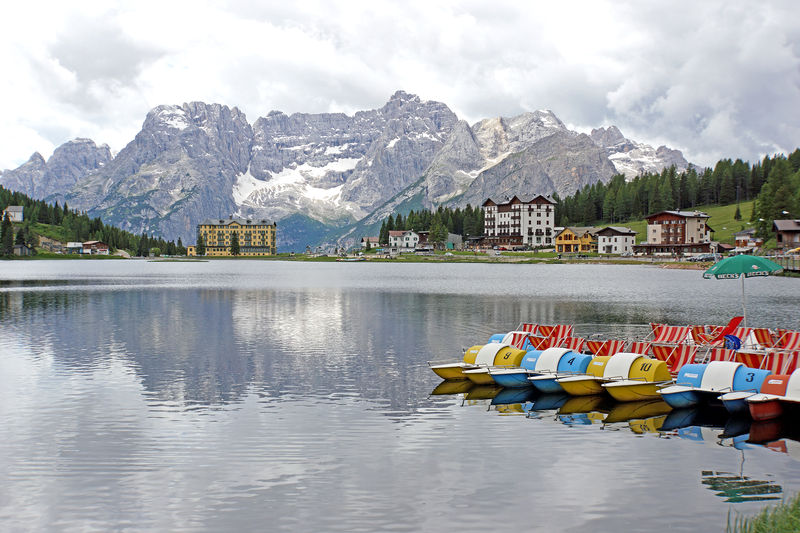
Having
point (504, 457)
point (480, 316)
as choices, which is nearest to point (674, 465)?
point (504, 457)

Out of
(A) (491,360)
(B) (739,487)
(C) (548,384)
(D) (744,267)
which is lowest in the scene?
(B) (739,487)

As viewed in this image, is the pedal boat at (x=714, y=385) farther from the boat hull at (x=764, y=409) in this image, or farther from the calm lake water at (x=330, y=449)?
the boat hull at (x=764, y=409)

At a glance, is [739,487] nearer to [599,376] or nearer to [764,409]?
[764,409]

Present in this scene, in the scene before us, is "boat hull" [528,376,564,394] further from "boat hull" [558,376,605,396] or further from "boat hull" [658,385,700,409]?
"boat hull" [658,385,700,409]

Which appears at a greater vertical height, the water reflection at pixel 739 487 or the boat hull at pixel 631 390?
the boat hull at pixel 631 390

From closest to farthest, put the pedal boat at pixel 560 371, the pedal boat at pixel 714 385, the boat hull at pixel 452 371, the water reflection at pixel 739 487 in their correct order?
the water reflection at pixel 739 487 → the pedal boat at pixel 714 385 → the pedal boat at pixel 560 371 → the boat hull at pixel 452 371

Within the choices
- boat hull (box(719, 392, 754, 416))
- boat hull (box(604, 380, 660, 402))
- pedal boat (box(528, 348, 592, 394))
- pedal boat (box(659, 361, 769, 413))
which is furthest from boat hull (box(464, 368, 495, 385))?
boat hull (box(719, 392, 754, 416))

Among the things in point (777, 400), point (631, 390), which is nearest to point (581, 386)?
point (631, 390)

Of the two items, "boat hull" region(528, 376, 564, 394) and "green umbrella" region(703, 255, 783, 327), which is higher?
"green umbrella" region(703, 255, 783, 327)

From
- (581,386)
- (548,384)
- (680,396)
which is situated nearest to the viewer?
(680,396)

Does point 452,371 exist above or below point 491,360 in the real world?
below

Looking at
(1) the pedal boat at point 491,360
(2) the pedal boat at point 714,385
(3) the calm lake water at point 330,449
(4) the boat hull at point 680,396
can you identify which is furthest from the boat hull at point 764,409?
(1) the pedal boat at point 491,360

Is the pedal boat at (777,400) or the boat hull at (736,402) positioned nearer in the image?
the pedal boat at (777,400)

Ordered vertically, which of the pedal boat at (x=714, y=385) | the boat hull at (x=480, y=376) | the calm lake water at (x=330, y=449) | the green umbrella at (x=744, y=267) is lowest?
the calm lake water at (x=330, y=449)
